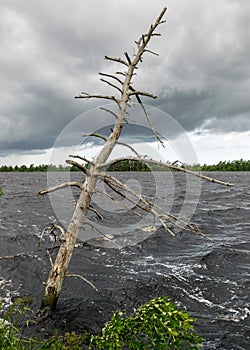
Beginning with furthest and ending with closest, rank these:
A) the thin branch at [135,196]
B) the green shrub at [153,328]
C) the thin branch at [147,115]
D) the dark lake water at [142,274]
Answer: the dark lake water at [142,274], the thin branch at [147,115], the thin branch at [135,196], the green shrub at [153,328]

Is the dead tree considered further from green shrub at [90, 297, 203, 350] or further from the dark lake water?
green shrub at [90, 297, 203, 350]

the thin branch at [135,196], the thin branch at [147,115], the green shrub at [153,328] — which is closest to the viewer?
the green shrub at [153,328]

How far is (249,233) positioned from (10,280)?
715 inches

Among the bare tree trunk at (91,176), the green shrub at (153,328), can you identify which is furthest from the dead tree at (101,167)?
the green shrub at (153,328)

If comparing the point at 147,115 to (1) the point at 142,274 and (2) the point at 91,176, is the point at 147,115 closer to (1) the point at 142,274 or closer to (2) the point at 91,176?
(2) the point at 91,176

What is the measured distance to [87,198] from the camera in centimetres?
962

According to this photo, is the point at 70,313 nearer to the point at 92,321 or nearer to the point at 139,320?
the point at 92,321

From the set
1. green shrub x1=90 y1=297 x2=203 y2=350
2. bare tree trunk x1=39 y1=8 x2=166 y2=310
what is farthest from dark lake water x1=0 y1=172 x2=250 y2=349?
green shrub x1=90 y1=297 x2=203 y2=350

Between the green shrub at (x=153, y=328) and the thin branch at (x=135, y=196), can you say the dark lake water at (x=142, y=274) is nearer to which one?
the thin branch at (x=135, y=196)

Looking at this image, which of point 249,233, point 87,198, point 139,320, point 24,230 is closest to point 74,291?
point 87,198

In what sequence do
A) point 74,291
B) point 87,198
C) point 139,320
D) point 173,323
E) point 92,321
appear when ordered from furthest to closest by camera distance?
point 74,291 → point 92,321 → point 87,198 → point 139,320 → point 173,323

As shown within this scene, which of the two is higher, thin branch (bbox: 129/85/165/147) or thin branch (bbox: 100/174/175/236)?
thin branch (bbox: 129/85/165/147)

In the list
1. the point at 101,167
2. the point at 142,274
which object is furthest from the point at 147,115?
the point at 142,274

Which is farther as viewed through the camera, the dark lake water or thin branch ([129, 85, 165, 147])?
the dark lake water
